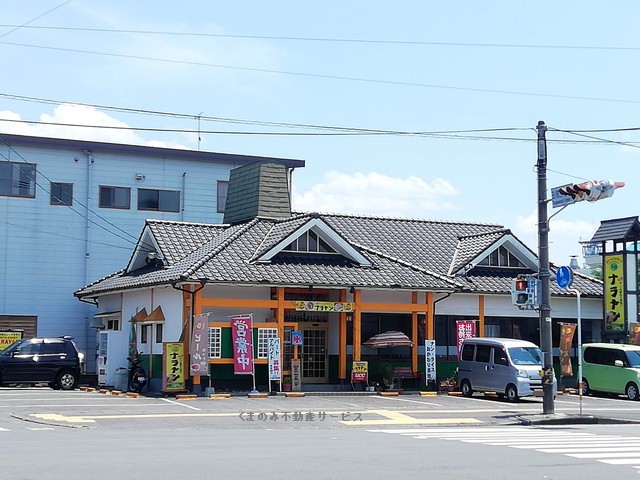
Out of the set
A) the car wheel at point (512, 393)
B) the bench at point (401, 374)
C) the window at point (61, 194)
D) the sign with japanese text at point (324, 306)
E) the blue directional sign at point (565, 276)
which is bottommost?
the car wheel at point (512, 393)

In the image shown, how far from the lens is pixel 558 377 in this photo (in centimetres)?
3412

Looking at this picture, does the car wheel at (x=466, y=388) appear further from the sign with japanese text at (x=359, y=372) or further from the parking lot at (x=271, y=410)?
the sign with japanese text at (x=359, y=372)

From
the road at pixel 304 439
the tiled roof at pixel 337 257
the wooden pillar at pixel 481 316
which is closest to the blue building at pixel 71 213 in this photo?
the tiled roof at pixel 337 257

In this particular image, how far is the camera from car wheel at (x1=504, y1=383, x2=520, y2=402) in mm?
28145

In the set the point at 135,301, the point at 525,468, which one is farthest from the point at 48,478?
the point at 135,301

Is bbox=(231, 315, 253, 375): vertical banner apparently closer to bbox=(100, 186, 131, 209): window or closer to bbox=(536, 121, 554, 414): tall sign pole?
bbox=(536, 121, 554, 414): tall sign pole

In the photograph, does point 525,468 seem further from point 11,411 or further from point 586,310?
point 586,310

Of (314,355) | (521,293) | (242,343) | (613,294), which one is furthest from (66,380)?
(613,294)

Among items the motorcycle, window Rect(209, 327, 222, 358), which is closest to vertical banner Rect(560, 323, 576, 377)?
window Rect(209, 327, 222, 358)

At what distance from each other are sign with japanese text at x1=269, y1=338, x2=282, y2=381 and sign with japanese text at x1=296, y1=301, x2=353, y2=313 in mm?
1298

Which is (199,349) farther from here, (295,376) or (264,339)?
(295,376)

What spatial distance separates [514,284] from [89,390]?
14.8 metres

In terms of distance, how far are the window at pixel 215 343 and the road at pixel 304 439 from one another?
60.9 inches

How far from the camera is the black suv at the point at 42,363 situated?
31.4m
